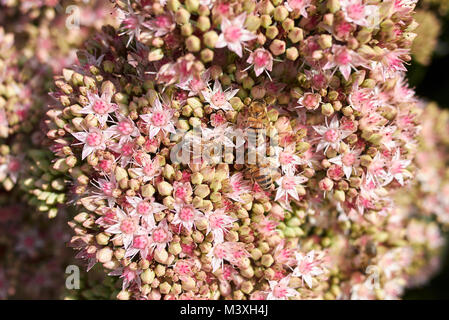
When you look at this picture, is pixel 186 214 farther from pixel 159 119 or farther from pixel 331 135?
pixel 331 135

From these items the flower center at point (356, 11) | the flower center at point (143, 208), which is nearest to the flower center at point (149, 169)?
the flower center at point (143, 208)

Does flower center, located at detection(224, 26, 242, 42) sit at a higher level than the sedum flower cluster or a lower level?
higher

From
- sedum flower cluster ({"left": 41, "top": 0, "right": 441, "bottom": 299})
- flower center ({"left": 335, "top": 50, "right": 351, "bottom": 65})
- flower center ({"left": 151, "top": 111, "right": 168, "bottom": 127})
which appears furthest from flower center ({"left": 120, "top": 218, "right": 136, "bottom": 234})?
flower center ({"left": 335, "top": 50, "right": 351, "bottom": 65})

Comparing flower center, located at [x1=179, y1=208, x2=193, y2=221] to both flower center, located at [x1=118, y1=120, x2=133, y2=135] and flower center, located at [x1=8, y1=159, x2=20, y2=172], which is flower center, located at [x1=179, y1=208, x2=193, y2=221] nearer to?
flower center, located at [x1=118, y1=120, x2=133, y2=135]

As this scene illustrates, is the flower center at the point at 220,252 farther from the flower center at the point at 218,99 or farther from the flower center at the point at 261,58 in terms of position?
the flower center at the point at 261,58

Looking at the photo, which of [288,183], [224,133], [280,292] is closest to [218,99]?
[224,133]
